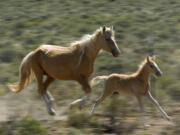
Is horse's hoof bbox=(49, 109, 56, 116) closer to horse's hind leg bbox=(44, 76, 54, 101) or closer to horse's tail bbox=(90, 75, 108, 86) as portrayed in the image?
horse's hind leg bbox=(44, 76, 54, 101)

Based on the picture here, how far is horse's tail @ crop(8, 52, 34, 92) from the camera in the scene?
40.9 ft

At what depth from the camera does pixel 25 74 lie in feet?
41.1

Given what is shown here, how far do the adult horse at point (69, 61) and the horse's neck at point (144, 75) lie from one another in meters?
0.80

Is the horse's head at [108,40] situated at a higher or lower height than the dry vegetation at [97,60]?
higher

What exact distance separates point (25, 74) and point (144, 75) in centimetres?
262

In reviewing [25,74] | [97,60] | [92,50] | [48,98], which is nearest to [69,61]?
[92,50]

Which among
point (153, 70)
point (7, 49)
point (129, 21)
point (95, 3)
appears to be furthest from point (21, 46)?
point (95, 3)

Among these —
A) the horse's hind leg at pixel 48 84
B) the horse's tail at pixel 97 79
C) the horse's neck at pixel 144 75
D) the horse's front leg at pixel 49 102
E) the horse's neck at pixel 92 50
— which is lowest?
the horse's front leg at pixel 49 102

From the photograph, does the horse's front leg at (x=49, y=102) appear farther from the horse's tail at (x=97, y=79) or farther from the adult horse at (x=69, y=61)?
the horse's tail at (x=97, y=79)

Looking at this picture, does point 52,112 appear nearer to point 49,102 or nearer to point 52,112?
point 52,112

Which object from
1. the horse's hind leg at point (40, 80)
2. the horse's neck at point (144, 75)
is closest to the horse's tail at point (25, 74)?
the horse's hind leg at point (40, 80)

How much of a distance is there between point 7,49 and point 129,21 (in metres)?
7.18

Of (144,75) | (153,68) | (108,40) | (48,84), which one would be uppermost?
(108,40)

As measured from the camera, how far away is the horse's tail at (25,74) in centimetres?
1245
